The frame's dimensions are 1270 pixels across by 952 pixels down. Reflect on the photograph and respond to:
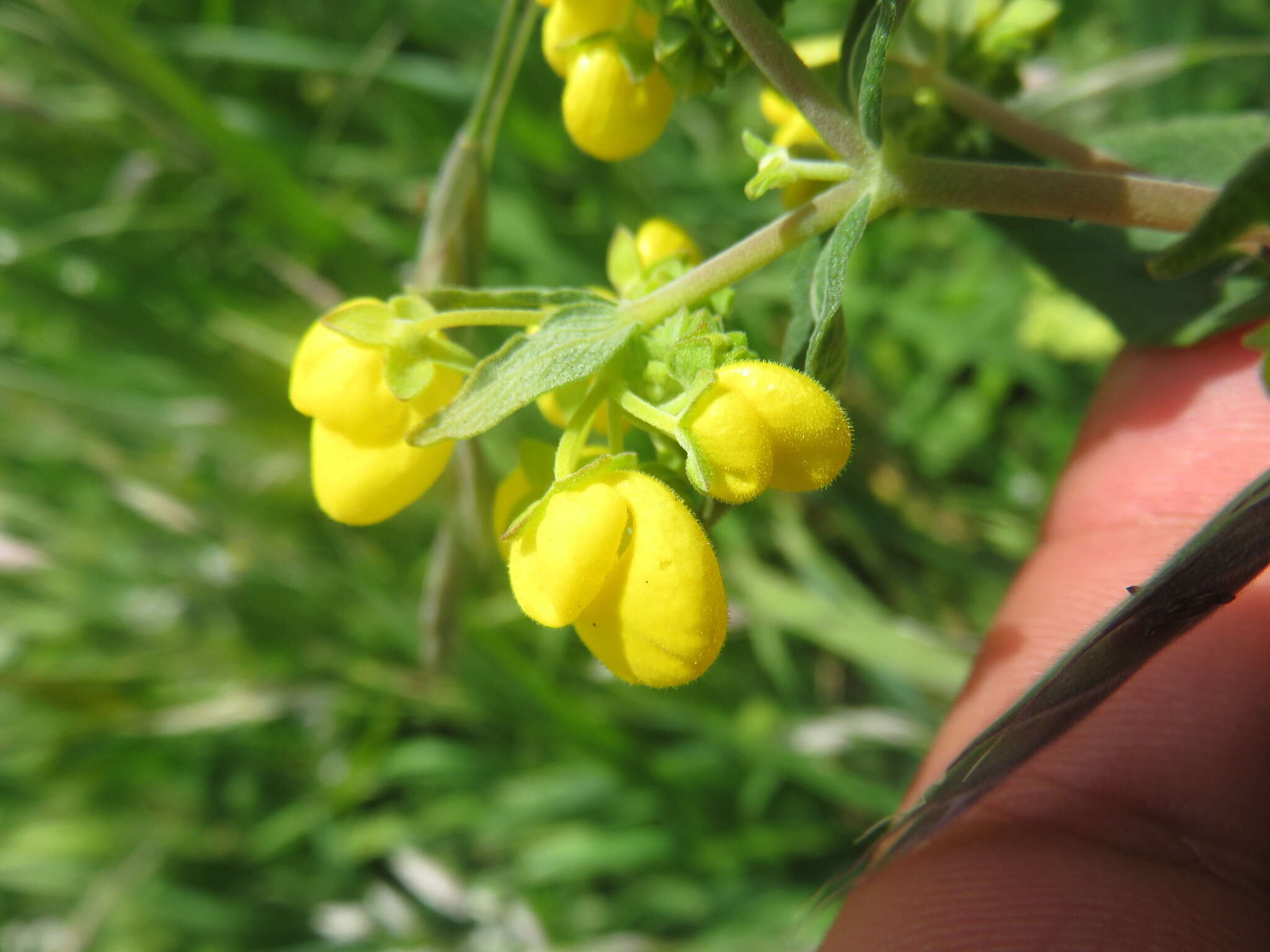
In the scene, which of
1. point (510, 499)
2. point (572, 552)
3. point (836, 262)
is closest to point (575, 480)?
point (572, 552)

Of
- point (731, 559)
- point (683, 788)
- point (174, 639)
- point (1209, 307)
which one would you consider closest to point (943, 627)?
point (731, 559)

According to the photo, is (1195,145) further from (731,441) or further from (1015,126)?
(731,441)

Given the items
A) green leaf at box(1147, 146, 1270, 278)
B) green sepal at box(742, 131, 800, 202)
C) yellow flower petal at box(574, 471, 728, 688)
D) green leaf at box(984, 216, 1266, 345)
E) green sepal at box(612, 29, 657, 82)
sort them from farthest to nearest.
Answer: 1. green leaf at box(984, 216, 1266, 345)
2. green sepal at box(612, 29, 657, 82)
3. green sepal at box(742, 131, 800, 202)
4. yellow flower petal at box(574, 471, 728, 688)
5. green leaf at box(1147, 146, 1270, 278)

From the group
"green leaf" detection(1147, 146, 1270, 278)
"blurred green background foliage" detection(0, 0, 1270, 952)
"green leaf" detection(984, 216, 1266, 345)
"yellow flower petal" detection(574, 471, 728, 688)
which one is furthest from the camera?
"blurred green background foliage" detection(0, 0, 1270, 952)

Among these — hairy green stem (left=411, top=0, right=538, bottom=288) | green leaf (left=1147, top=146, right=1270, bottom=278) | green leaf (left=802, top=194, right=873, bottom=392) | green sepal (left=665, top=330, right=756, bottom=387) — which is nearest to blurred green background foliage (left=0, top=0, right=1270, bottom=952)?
hairy green stem (left=411, top=0, right=538, bottom=288)

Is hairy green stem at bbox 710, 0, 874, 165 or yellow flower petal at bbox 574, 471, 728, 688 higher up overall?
hairy green stem at bbox 710, 0, 874, 165

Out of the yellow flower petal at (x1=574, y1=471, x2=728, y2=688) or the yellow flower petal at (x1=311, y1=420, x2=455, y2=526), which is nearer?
the yellow flower petal at (x1=574, y1=471, x2=728, y2=688)

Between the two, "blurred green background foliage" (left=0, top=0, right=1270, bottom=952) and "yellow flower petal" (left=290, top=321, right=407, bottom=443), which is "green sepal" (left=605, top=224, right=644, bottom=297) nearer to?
"yellow flower petal" (left=290, top=321, right=407, bottom=443)

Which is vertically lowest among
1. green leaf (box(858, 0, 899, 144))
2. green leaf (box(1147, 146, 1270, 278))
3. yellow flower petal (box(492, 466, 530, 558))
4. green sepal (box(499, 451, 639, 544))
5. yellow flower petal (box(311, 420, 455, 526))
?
green leaf (box(1147, 146, 1270, 278))

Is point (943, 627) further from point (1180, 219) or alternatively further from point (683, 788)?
point (1180, 219)
